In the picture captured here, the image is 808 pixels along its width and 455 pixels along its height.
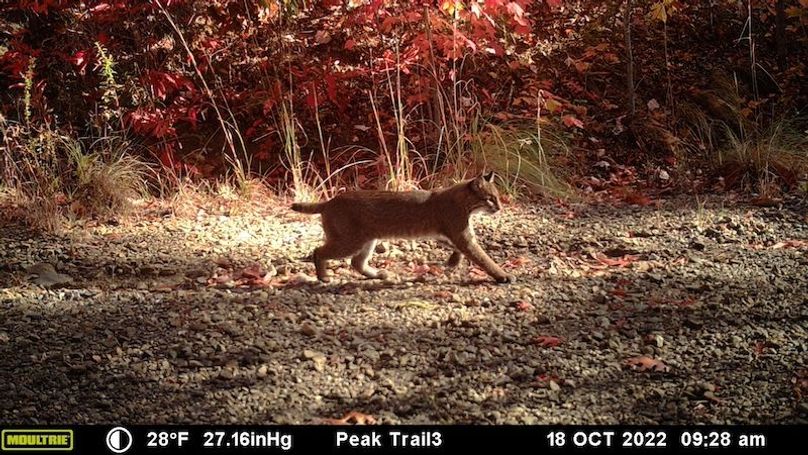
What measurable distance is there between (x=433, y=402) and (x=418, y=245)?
2668mm

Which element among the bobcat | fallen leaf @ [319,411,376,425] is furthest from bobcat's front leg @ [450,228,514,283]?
fallen leaf @ [319,411,376,425]

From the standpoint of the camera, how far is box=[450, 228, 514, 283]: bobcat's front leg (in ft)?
18.4

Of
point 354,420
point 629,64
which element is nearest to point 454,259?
point 354,420

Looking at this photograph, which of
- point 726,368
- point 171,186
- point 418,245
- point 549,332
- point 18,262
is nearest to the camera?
point 726,368

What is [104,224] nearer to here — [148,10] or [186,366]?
[148,10]

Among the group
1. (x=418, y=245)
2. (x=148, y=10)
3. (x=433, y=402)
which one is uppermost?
(x=148, y=10)

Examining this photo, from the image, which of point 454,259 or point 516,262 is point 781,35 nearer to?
point 516,262

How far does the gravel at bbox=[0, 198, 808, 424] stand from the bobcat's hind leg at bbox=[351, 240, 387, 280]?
0.10 metres

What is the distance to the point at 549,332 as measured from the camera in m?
4.83

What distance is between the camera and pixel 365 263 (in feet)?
19.3

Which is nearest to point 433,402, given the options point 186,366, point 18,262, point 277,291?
point 186,366

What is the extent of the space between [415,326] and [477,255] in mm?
923

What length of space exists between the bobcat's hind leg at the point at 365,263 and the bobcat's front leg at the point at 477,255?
1.77 feet

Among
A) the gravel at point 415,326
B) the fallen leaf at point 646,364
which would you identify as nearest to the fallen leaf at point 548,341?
the gravel at point 415,326
